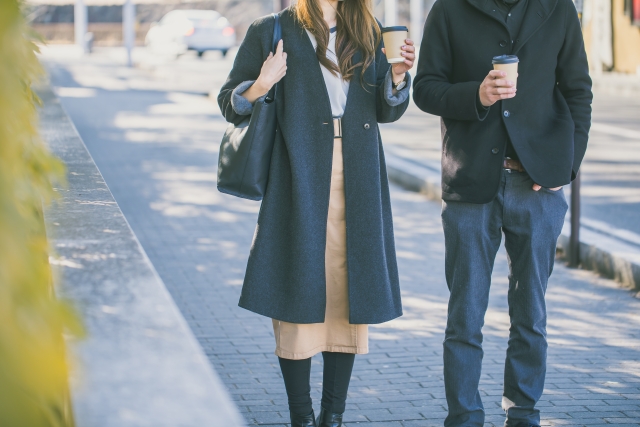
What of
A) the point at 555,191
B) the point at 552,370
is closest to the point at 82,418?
the point at 555,191

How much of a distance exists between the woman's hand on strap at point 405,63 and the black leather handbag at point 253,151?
1.53 ft

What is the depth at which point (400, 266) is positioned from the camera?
729 centimetres

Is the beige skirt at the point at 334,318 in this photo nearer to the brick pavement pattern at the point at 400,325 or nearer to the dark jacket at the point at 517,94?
the dark jacket at the point at 517,94

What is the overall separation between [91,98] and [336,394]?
17.4 m

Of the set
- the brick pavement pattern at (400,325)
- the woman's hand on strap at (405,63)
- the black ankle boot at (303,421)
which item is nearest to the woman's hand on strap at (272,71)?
the woman's hand on strap at (405,63)

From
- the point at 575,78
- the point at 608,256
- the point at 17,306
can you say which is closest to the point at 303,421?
the point at 575,78

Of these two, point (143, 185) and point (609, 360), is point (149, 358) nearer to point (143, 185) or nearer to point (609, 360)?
point (609, 360)

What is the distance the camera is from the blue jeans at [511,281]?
11.6 ft

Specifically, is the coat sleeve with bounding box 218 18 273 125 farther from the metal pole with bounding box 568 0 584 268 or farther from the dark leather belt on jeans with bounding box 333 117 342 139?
the metal pole with bounding box 568 0 584 268

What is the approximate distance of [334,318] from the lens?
3.57 m

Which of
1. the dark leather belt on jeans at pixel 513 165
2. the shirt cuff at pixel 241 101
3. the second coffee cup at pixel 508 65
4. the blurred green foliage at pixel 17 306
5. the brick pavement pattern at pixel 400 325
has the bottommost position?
the brick pavement pattern at pixel 400 325

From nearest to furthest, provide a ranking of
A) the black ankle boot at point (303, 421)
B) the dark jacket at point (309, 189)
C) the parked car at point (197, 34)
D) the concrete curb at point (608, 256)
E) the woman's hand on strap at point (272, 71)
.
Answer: the woman's hand on strap at point (272, 71), the dark jacket at point (309, 189), the black ankle boot at point (303, 421), the concrete curb at point (608, 256), the parked car at point (197, 34)

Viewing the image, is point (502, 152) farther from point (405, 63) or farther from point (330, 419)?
point (330, 419)

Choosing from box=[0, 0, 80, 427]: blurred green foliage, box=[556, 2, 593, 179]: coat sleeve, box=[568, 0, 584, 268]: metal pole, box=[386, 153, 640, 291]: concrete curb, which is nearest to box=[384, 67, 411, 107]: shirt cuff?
box=[556, 2, 593, 179]: coat sleeve
